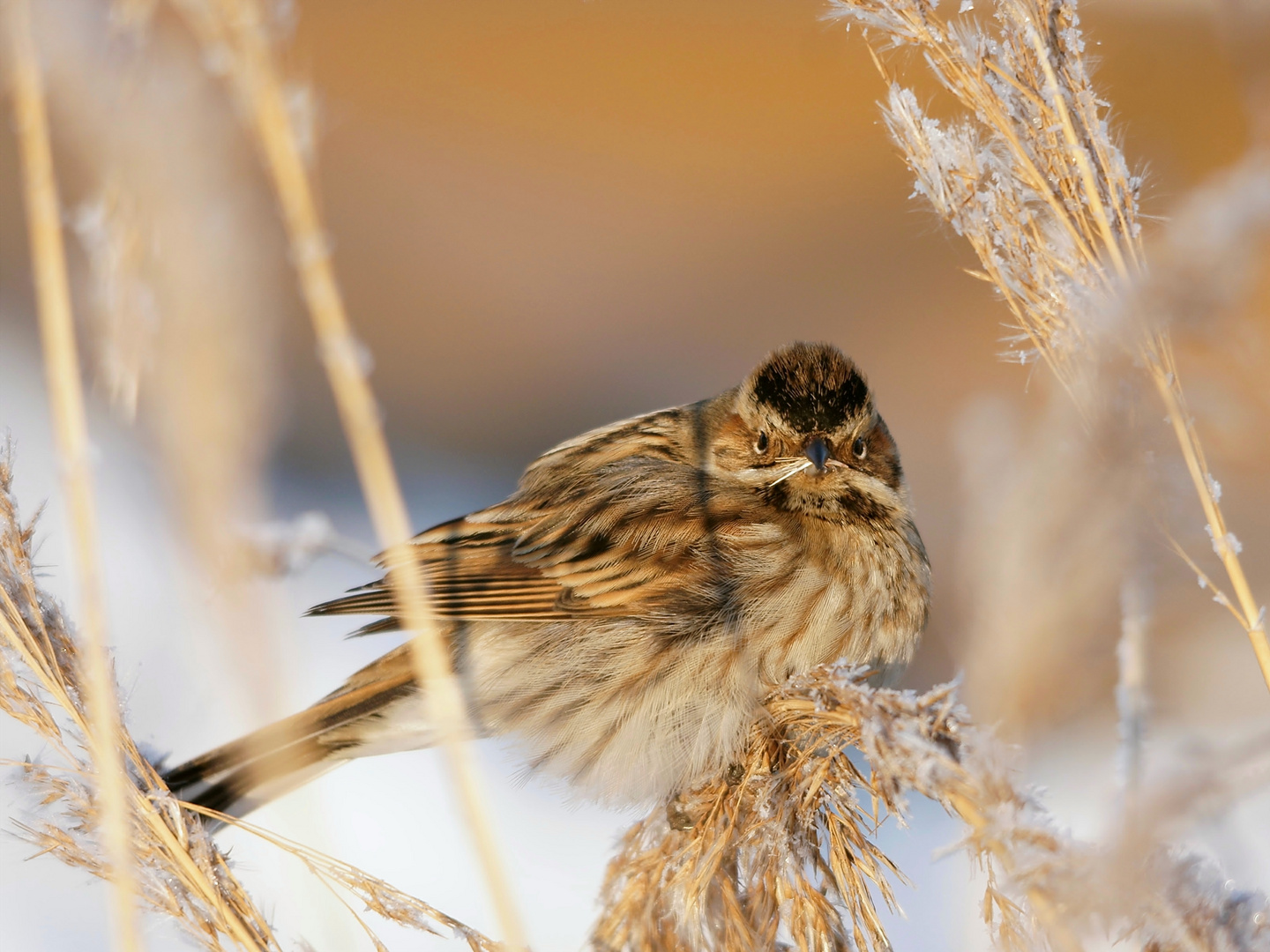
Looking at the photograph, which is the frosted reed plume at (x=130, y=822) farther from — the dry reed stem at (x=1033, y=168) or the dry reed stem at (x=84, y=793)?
the dry reed stem at (x=1033, y=168)

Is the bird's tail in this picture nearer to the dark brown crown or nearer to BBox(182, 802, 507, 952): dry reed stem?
BBox(182, 802, 507, 952): dry reed stem

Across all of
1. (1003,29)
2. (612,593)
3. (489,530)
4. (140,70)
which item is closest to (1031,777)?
(1003,29)

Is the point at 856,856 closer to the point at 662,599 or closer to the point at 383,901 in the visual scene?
the point at 383,901

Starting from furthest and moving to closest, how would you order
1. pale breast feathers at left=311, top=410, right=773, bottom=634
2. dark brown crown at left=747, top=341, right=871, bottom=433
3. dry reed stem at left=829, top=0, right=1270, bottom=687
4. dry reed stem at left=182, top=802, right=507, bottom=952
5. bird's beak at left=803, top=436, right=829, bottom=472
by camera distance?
1. dark brown crown at left=747, top=341, right=871, bottom=433
2. bird's beak at left=803, top=436, right=829, bottom=472
3. pale breast feathers at left=311, top=410, right=773, bottom=634
4. dry reed stem at left=829, top=0, right=1270, bottom=687
5. dry reed stem at left=182, top=802, right=507, bottom=952

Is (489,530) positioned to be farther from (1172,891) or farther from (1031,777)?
(1172,891)

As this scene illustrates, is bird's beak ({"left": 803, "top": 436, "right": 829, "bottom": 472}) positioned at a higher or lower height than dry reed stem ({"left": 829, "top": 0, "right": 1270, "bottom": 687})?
higher

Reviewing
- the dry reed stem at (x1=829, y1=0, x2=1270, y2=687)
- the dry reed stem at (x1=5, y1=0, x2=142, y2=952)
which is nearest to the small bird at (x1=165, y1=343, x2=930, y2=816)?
the dry reed stem at (x1=5, y1=0, x2=142, y2=952)
